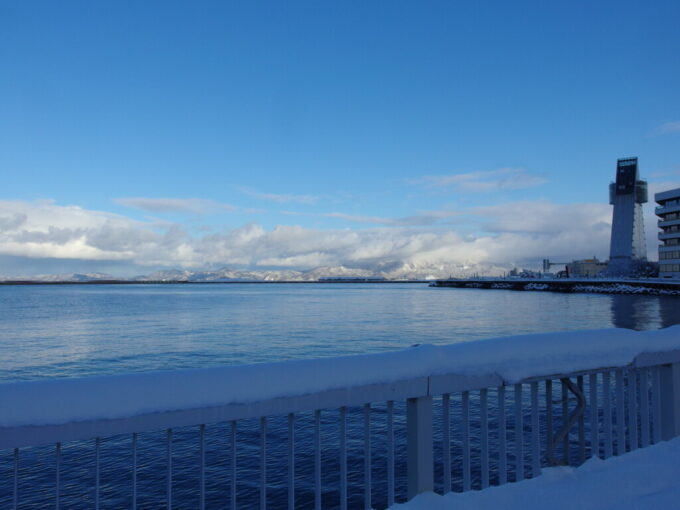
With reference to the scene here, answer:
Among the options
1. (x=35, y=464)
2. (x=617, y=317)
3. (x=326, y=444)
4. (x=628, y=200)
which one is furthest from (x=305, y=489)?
(x=628, y=200)

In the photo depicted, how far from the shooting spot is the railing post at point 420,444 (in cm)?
327

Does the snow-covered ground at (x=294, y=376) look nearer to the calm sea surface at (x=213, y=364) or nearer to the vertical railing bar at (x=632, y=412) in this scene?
the vertical railing bar at (x=632, y=412)

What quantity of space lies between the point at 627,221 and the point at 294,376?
136 metres

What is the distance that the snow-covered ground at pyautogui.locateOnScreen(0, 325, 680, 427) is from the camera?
242 cm

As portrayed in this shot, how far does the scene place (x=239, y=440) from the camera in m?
13.1

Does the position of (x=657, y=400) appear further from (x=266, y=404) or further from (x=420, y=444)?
(x=266, y=404)

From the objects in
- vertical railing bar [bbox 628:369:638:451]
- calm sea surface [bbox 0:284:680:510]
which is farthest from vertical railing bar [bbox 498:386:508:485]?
calm sea surface [bbox 0:284:680:510]

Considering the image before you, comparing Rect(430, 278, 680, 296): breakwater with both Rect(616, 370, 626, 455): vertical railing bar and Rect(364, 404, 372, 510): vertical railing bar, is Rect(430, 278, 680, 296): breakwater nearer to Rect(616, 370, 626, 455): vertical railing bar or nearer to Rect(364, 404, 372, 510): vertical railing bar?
Rect(616, 370, 626, 455): vertical railing bar

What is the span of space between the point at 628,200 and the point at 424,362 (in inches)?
5420

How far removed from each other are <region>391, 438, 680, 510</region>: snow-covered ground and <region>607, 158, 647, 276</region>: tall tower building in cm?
13225

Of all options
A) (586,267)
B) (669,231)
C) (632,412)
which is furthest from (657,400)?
(586,267)

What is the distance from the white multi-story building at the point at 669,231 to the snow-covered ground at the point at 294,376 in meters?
109

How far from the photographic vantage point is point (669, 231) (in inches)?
3848

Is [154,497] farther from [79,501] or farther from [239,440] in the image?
[239,440]
